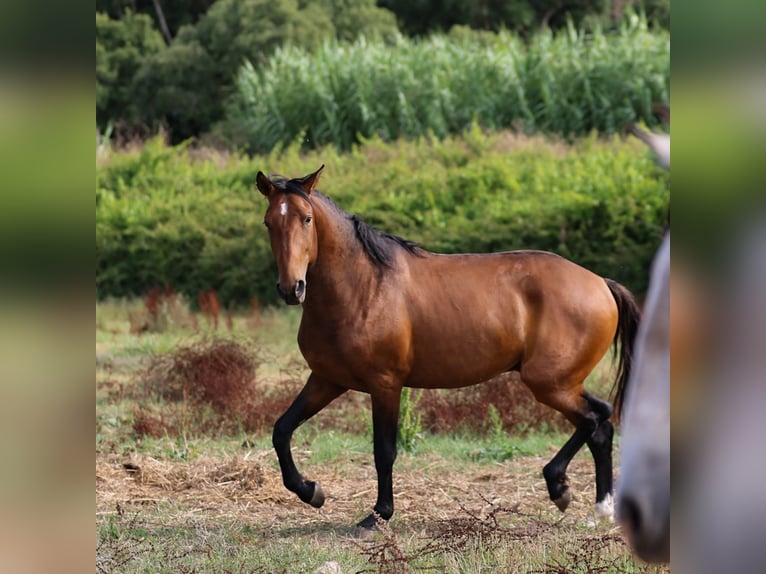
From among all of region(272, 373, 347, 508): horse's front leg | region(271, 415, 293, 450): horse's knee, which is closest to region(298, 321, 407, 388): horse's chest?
region(272, 373, 347, 508): horse's front leg

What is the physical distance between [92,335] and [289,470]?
403cm

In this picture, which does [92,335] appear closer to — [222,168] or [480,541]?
[480,541]

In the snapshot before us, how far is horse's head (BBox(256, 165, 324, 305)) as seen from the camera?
4984 millimetres

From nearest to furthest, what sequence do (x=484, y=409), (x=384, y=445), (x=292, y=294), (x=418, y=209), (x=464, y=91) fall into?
(x=292, y=294), (x=384, y=445), (x=484, y=409), (x=418, y=209), (x=464, y=91)

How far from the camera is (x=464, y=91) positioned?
18141 mm

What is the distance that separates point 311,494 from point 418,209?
7.03 meters

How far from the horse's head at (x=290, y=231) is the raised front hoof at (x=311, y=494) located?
1149 mm

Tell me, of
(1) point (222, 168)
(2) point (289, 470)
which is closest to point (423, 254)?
(2) point (289, 470)

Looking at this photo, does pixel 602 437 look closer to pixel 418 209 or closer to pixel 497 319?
pixel 497 319

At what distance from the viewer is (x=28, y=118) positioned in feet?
5.12

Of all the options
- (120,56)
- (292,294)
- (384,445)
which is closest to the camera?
(292,294)

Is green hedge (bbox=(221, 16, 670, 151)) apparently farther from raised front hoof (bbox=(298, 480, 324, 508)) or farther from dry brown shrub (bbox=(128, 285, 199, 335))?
raised front hoof (bbox=(298, 480, 324, 508))

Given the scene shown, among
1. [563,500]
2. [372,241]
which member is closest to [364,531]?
[563,500]

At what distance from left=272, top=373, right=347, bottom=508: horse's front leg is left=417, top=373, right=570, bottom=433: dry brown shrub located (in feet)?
8.37
